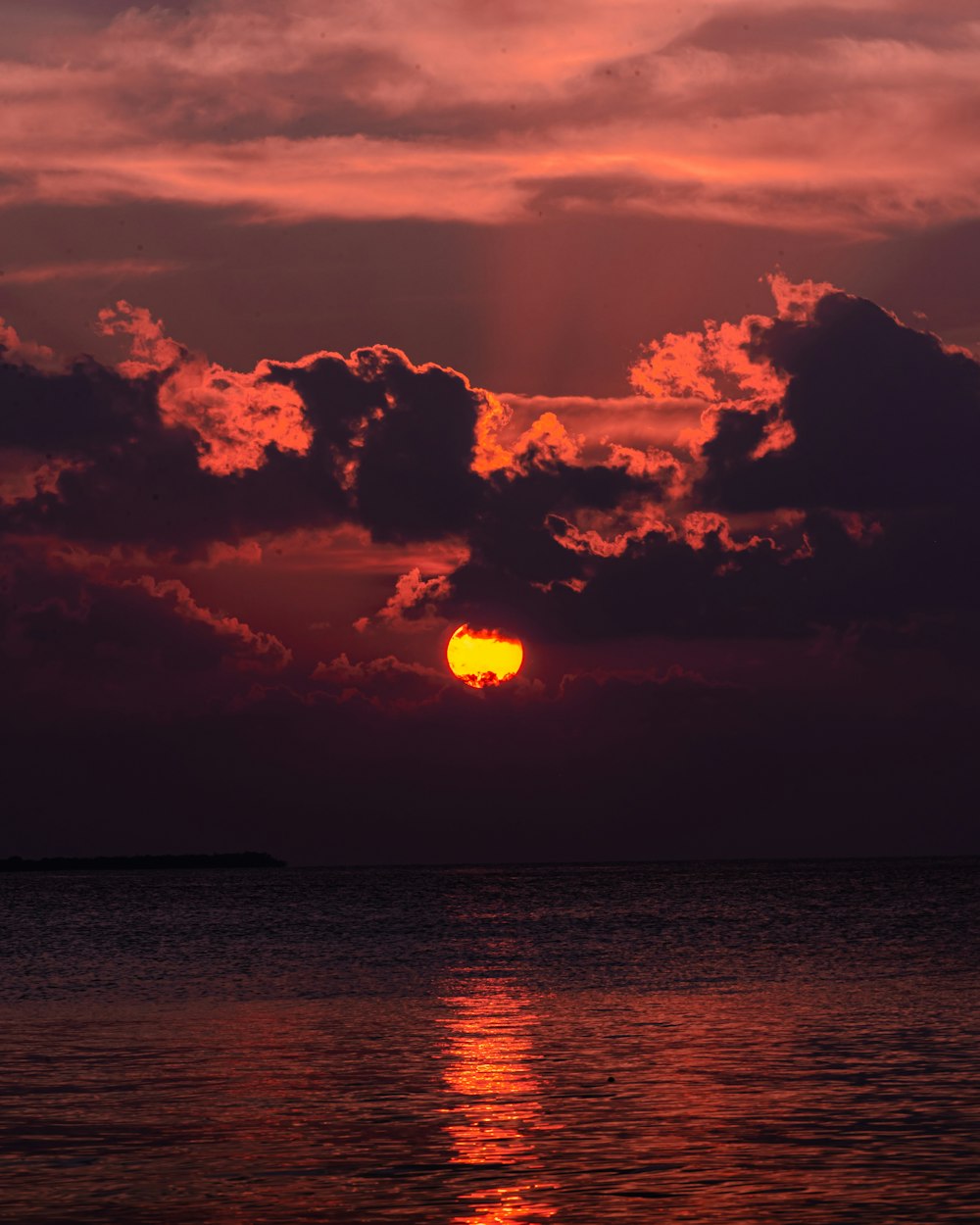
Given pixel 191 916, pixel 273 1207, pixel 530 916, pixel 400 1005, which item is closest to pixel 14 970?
pixel 400 1005

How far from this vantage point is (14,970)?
266ft

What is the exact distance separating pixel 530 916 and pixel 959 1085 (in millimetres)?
113808

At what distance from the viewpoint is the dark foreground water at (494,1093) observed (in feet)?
81.1

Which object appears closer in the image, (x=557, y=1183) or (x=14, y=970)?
(x=557, y=1183)

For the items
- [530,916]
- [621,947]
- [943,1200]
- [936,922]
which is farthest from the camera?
[530,916]

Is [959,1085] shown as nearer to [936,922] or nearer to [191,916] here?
[936,922]

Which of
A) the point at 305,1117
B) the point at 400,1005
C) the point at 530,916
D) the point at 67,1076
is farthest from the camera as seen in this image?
the point at 530,916

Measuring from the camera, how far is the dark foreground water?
974 inches

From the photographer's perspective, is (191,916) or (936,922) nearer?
(936,922)

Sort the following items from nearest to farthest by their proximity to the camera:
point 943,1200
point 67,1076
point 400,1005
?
point 943,1200, point 67,1076, point 400,1005

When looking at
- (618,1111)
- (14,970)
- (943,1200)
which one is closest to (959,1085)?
(618,1111)

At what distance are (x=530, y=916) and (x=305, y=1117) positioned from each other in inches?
4592

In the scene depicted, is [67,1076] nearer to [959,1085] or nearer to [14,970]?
[959,1085]

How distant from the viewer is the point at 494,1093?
3522 cm
